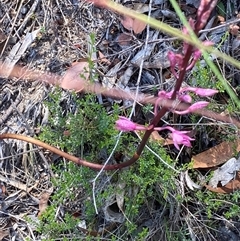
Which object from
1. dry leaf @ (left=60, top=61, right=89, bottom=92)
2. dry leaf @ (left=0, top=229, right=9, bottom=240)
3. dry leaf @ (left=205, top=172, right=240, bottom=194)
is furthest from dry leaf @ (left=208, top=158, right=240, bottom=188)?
dry leaf @ (left=0, top=229, right=9, bottom=240)

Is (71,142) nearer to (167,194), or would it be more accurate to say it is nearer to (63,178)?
(63,178)

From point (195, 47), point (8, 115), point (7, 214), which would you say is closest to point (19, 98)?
point (8, 115)

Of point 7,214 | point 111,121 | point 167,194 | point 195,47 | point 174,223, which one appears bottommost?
point 7,214

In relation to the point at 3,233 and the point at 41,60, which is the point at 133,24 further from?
the point at 3,233

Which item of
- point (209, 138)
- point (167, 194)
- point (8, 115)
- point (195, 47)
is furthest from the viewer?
point (8, 115)

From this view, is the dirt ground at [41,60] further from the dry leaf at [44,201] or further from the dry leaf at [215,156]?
the dry leaf at [215,156]

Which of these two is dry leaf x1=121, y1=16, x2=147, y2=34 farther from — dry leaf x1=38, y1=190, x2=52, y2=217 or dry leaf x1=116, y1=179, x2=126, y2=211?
dry leaf x1=38, y1=190, x2=52, y2=217

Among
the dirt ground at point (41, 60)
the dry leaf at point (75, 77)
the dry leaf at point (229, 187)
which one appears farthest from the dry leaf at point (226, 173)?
the dry leaf at point (75, 77)
